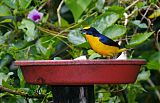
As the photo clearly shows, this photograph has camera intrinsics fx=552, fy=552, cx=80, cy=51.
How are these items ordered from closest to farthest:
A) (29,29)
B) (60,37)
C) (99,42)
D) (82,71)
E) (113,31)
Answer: (82,71) < (99,42) < (113,31) < (29,29) < (60,37)

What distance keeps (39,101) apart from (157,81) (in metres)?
1.61

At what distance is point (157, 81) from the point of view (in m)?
3.63

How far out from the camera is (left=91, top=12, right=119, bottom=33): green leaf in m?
2.12

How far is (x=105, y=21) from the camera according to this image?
2.14 m

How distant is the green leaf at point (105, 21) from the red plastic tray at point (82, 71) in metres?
0.58

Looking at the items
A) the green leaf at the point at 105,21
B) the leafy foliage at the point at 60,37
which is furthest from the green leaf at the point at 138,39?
the green leaf at the point at 105,21

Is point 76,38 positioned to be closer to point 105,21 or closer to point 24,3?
point 105,21

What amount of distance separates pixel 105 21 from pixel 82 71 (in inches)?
26.2

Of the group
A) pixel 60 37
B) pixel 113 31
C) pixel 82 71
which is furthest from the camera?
pixel 60 37

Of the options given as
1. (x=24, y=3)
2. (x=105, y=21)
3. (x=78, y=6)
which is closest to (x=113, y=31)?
(x=105, y=21)

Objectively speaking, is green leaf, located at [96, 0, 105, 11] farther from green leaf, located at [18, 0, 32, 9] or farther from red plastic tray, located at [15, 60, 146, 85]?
red plastic tray, located at [15, 60, 146, 85]

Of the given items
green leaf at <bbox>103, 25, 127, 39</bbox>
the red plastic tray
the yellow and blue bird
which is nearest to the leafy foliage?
green leaf at <bbox>103, 25, 127, 39</bbox>

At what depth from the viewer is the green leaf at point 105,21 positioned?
6.97 feet

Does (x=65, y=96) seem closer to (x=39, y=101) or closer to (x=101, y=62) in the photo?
(x=101, y=62)
